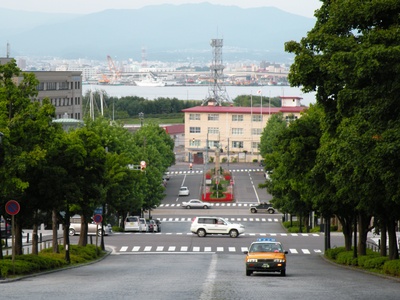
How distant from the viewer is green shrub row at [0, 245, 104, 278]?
38.5 metres

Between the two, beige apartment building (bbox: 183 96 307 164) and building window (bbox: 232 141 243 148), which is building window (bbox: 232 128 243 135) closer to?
beige apartment building (bbox: 183 96 307 164)

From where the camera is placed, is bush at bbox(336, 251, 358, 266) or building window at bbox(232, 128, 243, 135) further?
building window at bbox(232, 128, 243, 135)

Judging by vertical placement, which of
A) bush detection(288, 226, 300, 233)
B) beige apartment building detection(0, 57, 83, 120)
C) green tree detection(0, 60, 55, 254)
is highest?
beige apartment building detection(0, 57, 83, 120)

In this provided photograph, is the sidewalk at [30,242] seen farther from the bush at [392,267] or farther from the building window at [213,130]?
the building window at [213,130]

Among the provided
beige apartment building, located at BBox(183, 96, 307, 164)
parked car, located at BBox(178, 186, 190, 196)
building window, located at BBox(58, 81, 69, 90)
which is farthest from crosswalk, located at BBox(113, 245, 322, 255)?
beige apartment building, located at BBox(183, 96, 307, 164)

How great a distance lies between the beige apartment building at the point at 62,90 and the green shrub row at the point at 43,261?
372 ft

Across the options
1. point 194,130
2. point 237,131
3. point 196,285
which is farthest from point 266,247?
point 237,131

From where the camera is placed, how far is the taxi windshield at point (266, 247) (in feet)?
132

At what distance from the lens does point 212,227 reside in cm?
7962

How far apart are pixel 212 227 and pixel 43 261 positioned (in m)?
36.2

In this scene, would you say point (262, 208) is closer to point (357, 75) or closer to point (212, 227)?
point (212, 227)

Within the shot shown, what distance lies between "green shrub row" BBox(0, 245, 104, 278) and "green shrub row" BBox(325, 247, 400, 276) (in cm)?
1363

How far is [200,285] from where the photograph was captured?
102ft

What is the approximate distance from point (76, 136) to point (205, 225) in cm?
2928
